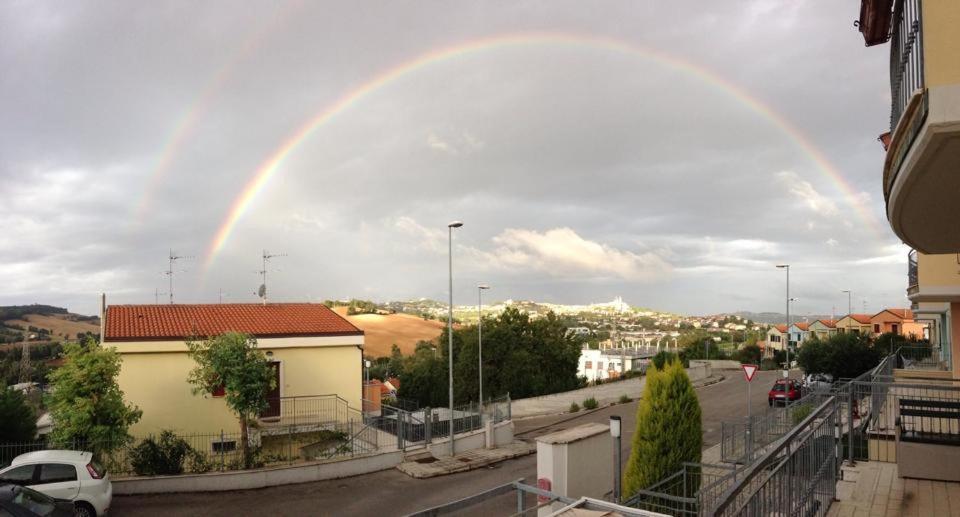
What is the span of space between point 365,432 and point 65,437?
8.90 m

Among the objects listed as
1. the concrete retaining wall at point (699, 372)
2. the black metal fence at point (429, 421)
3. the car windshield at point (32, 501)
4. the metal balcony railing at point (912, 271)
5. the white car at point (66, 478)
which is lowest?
the concrete retaining wall at point (699, 372)

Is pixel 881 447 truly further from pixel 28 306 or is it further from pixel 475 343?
pixel 28 306

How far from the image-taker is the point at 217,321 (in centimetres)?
2558

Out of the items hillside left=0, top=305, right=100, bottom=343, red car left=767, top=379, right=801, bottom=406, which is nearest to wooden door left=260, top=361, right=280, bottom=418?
red car left=767, top=379, right=801, bottom=406

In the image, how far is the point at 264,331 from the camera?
24.4m

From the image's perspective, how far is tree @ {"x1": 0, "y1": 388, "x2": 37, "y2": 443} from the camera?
57.0 ft

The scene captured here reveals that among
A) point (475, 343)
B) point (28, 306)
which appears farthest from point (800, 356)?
point (28, 306)

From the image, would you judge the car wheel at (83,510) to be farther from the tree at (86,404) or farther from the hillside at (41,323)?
the hillside at (41,323)

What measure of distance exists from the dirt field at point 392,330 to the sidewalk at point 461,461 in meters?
72.2

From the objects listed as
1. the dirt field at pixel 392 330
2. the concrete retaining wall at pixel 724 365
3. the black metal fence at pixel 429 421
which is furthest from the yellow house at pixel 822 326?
the black metal fence at pixel 429 421

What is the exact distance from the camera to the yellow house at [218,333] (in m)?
21.9

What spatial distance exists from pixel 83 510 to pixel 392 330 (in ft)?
326

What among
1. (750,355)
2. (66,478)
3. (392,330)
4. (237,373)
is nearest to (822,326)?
(750,355)

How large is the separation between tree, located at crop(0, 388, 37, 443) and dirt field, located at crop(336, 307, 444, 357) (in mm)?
73365
